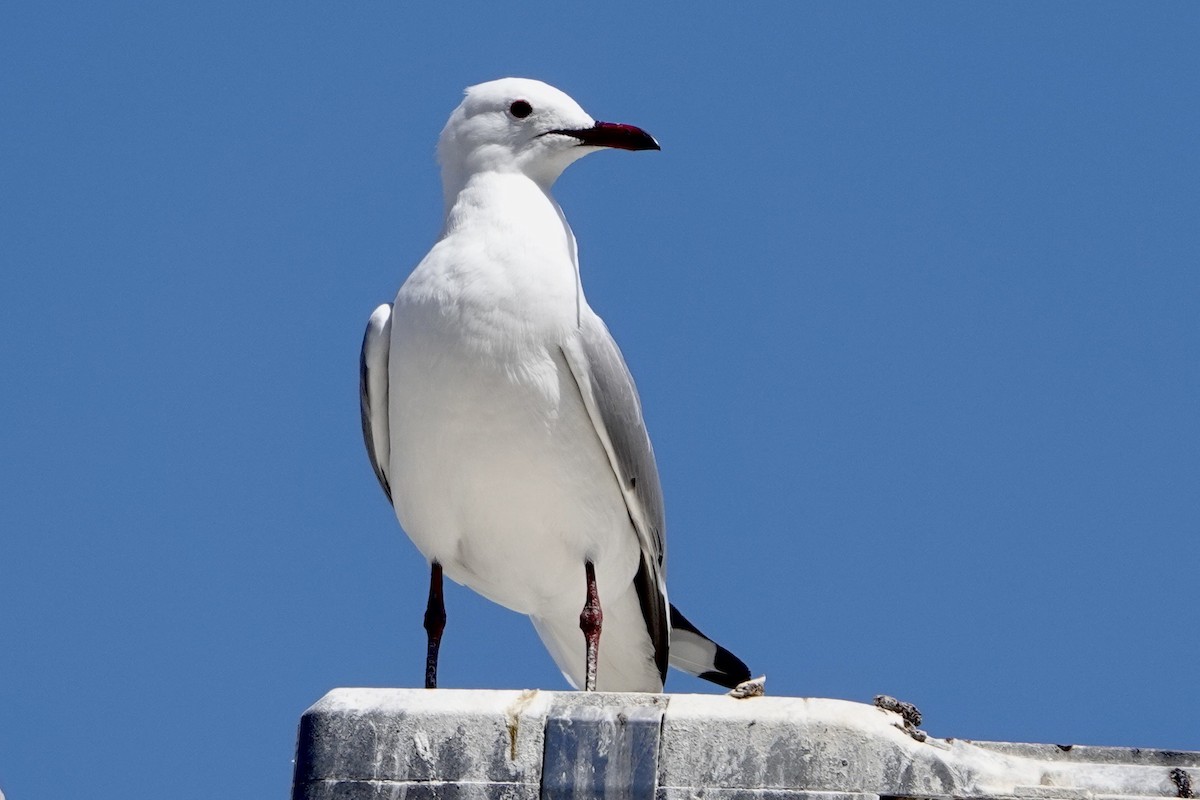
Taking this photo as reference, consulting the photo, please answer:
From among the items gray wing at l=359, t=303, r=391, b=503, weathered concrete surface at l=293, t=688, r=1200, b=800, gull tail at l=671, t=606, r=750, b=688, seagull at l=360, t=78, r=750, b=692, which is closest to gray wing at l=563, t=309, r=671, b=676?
seagull at l=360, t=78, r=750, b=692

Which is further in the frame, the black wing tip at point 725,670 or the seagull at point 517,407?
the black wing tip at point 725,670

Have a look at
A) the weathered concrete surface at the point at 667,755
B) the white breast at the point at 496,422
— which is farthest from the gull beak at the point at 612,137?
the weathered concrete surface at the point at 667,755

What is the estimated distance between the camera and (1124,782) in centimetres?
529

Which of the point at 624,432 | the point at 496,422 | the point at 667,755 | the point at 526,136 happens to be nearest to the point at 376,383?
the point at 496,422

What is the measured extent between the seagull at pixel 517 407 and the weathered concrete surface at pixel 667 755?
6.56ft

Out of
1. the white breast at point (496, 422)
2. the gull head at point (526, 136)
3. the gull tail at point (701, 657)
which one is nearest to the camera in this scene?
the white breast at point (496, 422)

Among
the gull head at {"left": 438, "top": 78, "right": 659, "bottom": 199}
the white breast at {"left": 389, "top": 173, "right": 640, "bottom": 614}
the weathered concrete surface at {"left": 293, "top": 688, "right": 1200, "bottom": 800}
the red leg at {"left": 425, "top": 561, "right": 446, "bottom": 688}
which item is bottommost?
the weathered concrete surface at {"left": 293, "top": 688, "right": 1200, "bottom": 800}

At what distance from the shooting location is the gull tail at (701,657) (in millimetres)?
8391

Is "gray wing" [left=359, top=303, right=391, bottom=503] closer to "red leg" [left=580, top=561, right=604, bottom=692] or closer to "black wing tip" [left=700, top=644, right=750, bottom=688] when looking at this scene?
"red leg" [left=580, top=561, right=604, bottom=692]

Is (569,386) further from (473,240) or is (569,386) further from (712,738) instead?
(712,738)

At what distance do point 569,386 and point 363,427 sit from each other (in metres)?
1.11

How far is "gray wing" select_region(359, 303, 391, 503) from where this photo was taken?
7801mm

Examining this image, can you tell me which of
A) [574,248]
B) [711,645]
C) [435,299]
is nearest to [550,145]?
[574,248]

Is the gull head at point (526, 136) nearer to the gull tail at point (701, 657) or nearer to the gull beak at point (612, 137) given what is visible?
the gull beak at point (612, 137)
